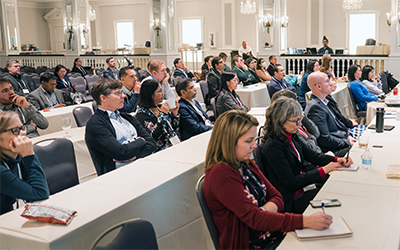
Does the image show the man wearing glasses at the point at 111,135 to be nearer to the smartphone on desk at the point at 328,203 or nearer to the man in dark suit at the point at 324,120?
the smartphone on desk at the point at 328,203

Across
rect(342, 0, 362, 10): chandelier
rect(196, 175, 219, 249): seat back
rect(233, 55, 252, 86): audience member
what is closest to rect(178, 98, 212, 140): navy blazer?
rect(196, 175, 219, 249): seat back

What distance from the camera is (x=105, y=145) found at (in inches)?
115

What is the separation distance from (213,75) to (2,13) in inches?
472

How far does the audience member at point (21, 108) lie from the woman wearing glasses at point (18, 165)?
6.62 feet

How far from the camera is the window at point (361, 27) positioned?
52.7 feet

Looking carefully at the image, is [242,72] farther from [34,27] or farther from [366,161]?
[34,27]

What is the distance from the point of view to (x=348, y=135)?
4.29 m

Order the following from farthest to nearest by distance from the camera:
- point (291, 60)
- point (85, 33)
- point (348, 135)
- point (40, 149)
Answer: point (85, 33) → point (291, 60) → point (348, 135) → point (40, 149)

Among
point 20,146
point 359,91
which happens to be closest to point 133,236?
point 20,146

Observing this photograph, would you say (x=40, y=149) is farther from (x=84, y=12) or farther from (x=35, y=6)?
(x=35, y=6)

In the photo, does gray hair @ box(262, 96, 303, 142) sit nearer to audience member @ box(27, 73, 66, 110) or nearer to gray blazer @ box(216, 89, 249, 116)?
gray blazer @ box(216, 89, 249, 116)

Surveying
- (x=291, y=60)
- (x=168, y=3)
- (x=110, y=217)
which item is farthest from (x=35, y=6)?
(x=110, y=217)

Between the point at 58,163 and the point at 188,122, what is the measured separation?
1587 mm

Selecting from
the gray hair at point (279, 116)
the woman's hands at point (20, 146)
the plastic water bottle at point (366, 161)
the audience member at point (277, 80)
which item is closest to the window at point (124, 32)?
the audience member at point (277, 80)
